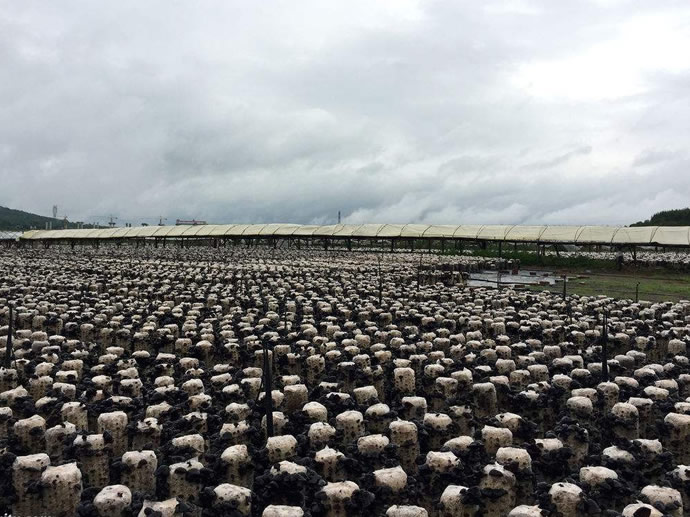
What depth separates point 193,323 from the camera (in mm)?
15977

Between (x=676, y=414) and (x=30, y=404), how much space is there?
10.8 metres

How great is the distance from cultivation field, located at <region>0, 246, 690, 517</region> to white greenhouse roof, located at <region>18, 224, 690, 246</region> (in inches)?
1576

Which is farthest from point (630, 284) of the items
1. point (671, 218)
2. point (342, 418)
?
point (671, 218)

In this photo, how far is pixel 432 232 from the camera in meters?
68.3

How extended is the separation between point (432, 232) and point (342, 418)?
202 feet

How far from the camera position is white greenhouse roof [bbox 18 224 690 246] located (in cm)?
5284

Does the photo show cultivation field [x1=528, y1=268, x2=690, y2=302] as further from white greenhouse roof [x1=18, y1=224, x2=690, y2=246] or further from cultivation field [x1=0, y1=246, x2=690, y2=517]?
cultivation field [x1=0, y1=246, x2=690, y2=517]

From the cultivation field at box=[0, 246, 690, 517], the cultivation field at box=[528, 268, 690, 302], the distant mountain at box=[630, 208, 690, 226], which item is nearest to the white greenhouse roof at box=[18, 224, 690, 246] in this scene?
the cultivation field at box=[528, 268, 690, 302]

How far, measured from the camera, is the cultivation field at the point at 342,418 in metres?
6.27

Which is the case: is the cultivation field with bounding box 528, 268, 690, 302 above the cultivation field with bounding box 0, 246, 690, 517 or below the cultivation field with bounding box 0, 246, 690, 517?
above

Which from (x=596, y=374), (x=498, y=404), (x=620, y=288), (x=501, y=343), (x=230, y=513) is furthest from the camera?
(x=620, y=288)

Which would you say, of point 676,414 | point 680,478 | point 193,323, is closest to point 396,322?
point 193,323

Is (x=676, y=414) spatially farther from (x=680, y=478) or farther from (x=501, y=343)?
(x=501, y=343)

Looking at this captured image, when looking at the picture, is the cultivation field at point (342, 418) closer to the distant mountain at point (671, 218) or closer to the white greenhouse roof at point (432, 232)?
the white greenhouse roof at point (432, 232)
